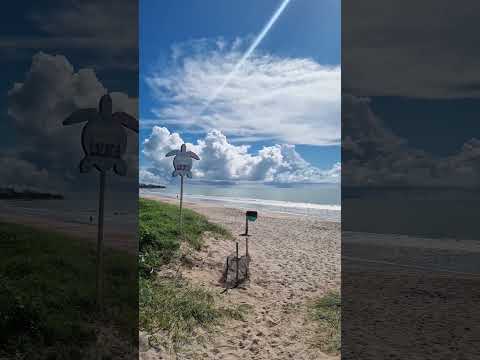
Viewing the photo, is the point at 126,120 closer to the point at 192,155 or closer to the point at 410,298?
the point at 192,155

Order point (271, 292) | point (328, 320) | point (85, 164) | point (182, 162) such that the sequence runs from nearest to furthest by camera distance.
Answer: point (85, 164) → point (328, 320) → point (271, 292) → point (182, 162)

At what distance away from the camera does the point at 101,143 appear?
109 inches

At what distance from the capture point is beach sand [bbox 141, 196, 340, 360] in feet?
10.00

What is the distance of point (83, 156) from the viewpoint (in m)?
2.97

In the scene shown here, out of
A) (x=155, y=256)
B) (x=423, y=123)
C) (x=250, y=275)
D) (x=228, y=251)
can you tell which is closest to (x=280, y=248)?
(x=228, y=251)

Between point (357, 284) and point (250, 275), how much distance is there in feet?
4.42

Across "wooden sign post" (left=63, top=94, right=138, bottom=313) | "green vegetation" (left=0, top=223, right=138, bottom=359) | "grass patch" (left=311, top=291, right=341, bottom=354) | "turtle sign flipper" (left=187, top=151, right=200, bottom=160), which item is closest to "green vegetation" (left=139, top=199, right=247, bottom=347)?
"green vegetation" (left=0, top=223, right=138, bottom=359)

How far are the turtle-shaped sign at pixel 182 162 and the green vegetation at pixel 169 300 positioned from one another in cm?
108

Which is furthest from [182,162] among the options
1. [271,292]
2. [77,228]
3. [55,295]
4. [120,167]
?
[55,295]

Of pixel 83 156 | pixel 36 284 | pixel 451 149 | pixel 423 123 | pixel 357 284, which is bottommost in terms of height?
pixel 357 284

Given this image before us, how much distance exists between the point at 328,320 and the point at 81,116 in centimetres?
298

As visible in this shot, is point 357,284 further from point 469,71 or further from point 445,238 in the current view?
point 469,71

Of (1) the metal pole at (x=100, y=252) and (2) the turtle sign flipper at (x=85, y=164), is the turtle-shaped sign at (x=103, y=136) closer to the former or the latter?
(2) the turtle sign flipper at (x=85, y=164)

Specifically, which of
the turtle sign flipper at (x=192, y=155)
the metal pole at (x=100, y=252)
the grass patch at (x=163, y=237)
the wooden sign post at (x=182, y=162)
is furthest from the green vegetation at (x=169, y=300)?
the turtle sign flipper at (x=192, y=155)
